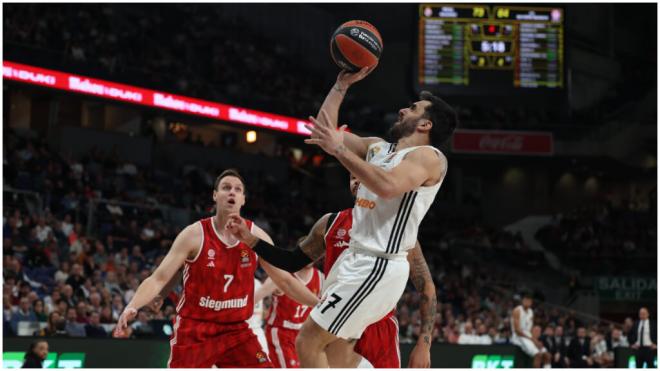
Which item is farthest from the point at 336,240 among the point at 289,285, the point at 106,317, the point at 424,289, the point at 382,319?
the point at 106,317

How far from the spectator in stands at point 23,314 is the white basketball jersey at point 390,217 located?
8855 mm

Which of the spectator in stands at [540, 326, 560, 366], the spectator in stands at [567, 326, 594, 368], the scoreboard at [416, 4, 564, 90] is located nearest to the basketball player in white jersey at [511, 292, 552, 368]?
the spectator in stands at [540, 326, 560, 366]

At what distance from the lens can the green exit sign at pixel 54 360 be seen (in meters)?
11.2

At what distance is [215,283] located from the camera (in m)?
6.85

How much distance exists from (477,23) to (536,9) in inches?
58.2

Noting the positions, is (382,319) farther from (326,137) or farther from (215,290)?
(326,137)

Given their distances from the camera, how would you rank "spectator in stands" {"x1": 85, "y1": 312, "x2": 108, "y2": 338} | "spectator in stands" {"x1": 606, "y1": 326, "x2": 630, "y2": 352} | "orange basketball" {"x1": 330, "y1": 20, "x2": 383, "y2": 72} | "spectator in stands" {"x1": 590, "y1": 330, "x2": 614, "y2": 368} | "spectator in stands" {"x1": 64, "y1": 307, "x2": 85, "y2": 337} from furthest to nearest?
1. "spectator in stands" {"x1": 606, "y1": 326, "x2": 630, "y2": 352}
2. "spectator in stands" {"x1": 590, "y1": 330, "x2": 614, "y2": 368}
3. "spectator in stands" {"x1": 85, "y1": 312, "x2": 108, "y2": 338}
4. "spectator in stands" {"x1": 64, "y1": 307, "x2": 85, "y2": 337}
5. "orange basketball" {"x1": 330, "y1": 20, "x2": 383, "y2": 72}

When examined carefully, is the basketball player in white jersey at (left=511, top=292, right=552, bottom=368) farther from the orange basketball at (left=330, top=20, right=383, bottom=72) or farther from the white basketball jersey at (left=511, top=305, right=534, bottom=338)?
the orange basketball at (left=330, top=20, right=383, bottom=72)

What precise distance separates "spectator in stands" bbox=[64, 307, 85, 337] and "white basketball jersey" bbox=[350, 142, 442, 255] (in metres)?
8.31

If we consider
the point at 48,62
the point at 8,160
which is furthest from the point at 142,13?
the point at 8,160

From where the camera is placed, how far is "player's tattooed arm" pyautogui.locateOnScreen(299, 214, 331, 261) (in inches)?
240

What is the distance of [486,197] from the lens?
3453 centimetres

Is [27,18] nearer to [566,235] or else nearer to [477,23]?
[477,23]

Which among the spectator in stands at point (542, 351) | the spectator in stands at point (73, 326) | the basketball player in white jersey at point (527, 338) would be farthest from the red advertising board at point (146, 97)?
the spectator in stands at point (73, 326)
